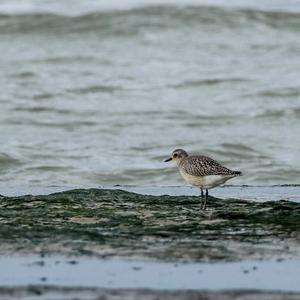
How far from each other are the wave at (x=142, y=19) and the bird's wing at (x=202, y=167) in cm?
1727

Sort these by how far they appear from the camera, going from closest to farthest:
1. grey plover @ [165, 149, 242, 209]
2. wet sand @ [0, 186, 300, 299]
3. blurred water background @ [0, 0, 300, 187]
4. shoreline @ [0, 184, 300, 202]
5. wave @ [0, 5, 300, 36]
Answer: wet sand @ [0, 186, 300, 299]
grey plover @ [165, 149, 242, 209]
shoreline @ [0, 184, 300, 202]
blurred water background @ [0, 0, 300, 187]
wave @ [0, 5, 300, 36]

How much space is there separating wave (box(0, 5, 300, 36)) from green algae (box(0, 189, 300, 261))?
17671mm

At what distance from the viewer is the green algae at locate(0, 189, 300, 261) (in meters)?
7.85

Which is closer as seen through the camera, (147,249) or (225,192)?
(147,249)

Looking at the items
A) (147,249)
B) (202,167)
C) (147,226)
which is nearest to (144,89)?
(202,167)

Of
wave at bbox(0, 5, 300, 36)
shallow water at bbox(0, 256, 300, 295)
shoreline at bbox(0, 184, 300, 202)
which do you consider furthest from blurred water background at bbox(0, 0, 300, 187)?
shallow water at bbox(0, 256, 300, 295)

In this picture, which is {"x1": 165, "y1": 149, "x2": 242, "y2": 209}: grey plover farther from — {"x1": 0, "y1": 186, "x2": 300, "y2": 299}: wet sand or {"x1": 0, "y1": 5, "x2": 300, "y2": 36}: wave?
{"x1": 0, "y1": 5, "x2": 300, "y2": 36}: wave

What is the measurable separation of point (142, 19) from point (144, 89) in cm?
755

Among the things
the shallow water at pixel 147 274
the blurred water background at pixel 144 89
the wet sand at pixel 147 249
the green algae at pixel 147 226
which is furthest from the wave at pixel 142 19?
the shallow water at pixel 147 274

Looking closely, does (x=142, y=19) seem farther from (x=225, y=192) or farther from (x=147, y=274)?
(x=147, y=274)

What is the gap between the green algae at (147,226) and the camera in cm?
785

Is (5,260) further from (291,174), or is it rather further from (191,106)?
(191,106)

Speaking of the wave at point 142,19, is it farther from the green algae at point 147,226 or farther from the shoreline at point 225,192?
the green algae at point 147,226

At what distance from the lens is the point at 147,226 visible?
28.9 feet
